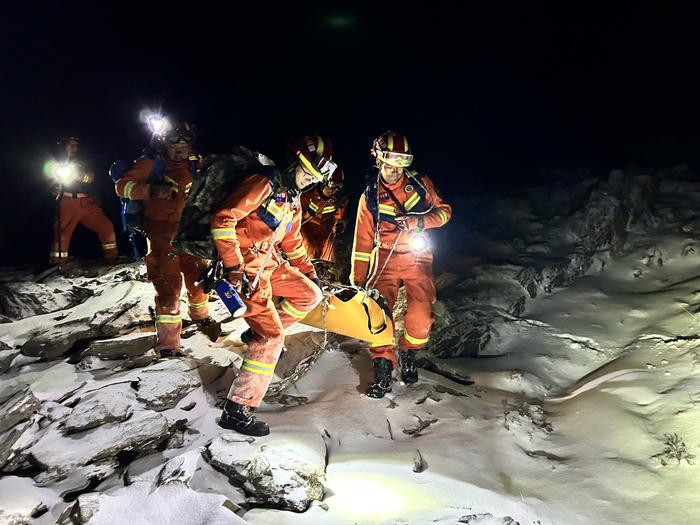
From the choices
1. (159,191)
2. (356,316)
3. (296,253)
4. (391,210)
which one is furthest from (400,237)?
(159,191)

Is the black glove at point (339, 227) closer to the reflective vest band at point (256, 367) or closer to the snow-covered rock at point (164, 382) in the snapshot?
the snow-covered rock at point (164, 382)

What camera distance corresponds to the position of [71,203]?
8070mm

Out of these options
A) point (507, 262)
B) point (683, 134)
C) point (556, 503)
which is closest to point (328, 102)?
point (683, 134)

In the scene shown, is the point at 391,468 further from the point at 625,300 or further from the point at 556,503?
the point at 625,300

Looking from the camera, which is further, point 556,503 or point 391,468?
point 391,468

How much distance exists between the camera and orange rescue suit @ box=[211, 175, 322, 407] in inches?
134

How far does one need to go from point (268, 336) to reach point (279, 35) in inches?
814

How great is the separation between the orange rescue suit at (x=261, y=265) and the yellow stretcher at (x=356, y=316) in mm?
589

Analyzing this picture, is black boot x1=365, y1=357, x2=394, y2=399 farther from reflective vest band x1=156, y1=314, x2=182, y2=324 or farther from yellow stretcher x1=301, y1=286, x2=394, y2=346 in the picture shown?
reflective vest band x1=156, y1=314, x2=182, y2=324

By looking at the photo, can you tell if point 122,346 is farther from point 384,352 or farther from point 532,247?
point 532,247

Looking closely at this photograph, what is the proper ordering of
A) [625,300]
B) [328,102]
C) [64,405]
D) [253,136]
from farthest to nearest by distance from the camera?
[328,102]
[253,136]
[625,300]
[64,405]

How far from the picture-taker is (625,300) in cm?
564

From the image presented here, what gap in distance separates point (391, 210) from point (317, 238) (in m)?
2.73

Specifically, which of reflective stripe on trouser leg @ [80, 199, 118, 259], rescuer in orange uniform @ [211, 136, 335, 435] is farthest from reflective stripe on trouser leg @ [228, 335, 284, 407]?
reflective stripe on trouser leg @ [80, 199, 118, 259]
